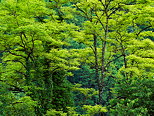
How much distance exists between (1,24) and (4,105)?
3435mm

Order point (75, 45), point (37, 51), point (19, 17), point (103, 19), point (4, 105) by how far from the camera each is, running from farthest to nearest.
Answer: point (75, 45) → point (103, 19) → point (37, 51) → point (19, 17) → point (4, 105)

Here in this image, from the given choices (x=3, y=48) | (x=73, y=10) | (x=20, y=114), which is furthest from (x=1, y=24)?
(x=73, y=10)

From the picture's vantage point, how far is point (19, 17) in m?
8.73

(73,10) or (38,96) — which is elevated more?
(73,10)

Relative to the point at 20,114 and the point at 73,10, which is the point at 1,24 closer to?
the point at 20,114

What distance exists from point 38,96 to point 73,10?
5.92 m

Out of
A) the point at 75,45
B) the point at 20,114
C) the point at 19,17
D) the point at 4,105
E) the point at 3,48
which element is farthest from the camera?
the point at 75,45

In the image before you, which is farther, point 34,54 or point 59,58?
point 34,54

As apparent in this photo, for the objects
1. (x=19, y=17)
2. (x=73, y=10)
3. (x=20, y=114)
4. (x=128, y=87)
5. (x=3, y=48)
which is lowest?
(x=20, y=114)

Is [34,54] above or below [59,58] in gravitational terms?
above

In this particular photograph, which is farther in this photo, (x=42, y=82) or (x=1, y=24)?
(x=42, y=82)

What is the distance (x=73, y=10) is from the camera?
11.9 meters

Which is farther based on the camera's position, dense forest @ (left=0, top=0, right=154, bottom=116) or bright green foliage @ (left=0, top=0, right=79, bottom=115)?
bright green foliage @ (left=0, top=0, right=79, bottom=115)

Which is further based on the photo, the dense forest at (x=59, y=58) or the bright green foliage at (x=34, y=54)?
the bright green foliage at (x=34, y=54)
